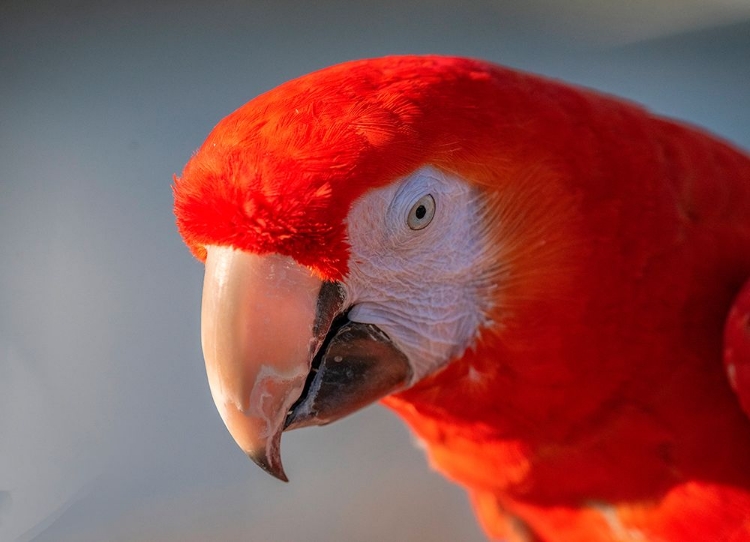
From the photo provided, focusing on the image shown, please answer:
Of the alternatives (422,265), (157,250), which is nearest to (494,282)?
(422,265)

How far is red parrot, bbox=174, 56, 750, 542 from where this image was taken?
0.52m

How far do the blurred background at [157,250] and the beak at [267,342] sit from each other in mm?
1071

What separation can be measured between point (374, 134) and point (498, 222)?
17 cm

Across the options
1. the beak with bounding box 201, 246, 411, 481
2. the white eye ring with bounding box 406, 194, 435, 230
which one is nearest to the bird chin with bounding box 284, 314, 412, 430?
the beak with bounding box 201, 246, 411, 481

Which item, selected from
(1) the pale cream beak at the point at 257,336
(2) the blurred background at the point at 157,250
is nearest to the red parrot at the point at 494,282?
(1) the pale cream beak at the point at 257,336

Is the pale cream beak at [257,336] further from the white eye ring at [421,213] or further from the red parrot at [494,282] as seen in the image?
the white eye ring at [421,213]

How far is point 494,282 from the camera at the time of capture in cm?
63

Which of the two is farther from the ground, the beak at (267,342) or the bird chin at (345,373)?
the beak at (267,342)

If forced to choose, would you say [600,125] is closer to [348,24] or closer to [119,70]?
[348,24]

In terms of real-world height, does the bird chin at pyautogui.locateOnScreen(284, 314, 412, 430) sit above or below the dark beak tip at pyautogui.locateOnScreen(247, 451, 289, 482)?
above

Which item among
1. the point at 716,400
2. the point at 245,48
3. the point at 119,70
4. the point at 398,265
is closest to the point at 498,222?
the point at 398,265

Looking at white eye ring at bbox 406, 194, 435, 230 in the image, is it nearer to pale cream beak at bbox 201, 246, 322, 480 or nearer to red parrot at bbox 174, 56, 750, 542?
red parrot at bbox 174, 56, 750, 542

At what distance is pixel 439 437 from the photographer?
781 mm

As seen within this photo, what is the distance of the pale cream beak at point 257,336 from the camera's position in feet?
1.72
